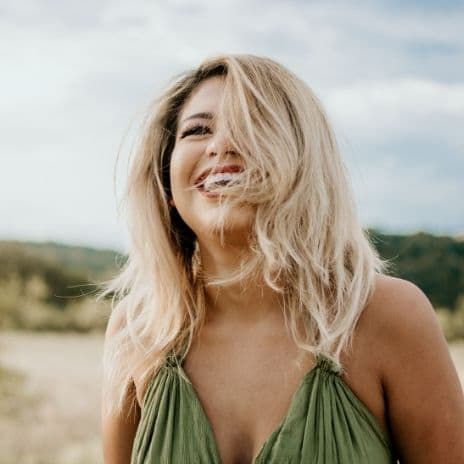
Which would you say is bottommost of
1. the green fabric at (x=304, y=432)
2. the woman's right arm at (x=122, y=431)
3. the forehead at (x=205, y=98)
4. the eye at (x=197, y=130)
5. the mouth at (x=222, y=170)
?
the woman's right arm at (x=122, y=431)

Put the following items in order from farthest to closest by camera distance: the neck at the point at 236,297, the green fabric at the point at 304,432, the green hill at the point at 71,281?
the green hill at the point at 71,281 → the neck at the point at 236,297 → the green fabric at the point at 304,432

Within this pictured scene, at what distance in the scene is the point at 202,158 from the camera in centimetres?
207

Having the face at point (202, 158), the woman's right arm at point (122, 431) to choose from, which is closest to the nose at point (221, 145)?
the face at point (202, 158)

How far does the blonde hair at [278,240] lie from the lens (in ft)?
6.38

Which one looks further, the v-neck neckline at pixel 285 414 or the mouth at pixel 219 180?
the mouth at pixel 219 180

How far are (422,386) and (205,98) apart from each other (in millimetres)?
1061

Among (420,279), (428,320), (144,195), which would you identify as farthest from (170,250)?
(420,279)

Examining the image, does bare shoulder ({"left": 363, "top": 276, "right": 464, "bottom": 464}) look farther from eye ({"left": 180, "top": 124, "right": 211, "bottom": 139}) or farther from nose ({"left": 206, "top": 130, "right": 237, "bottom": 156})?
eye ({"left": 180, "top": 124, "right": 211, "bottom": 139})

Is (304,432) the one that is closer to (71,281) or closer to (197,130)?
(197,130)

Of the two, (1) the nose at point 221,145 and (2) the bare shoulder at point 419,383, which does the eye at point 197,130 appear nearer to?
(1) the nose at point 221,145

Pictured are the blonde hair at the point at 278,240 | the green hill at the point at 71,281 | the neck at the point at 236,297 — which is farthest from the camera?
the green hill at the point at 71,281

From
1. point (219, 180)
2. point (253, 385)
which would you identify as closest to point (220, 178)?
point (219, 180)

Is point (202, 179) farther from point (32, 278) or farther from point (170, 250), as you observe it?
point (32, 278)

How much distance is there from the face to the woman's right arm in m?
0.59
